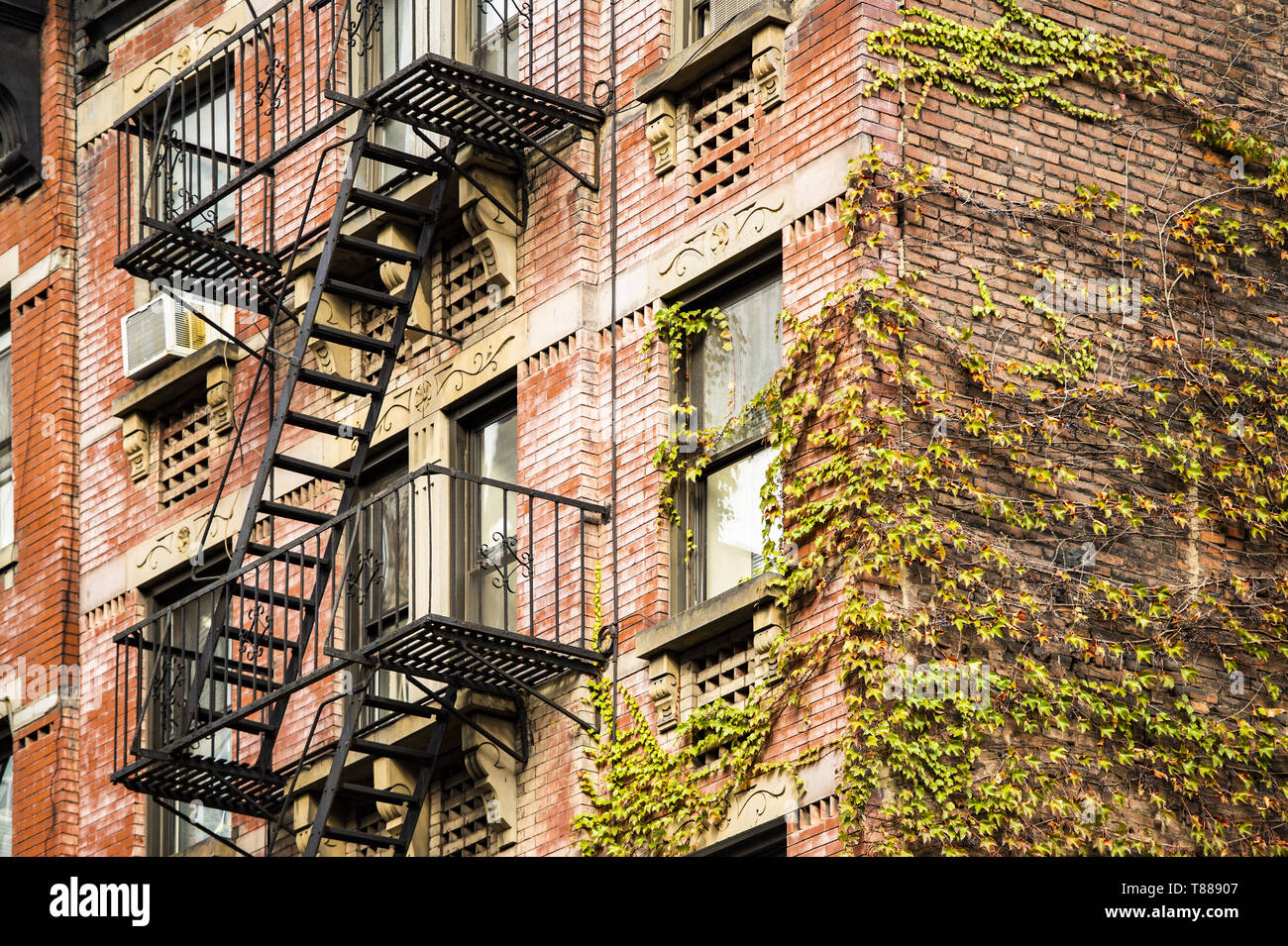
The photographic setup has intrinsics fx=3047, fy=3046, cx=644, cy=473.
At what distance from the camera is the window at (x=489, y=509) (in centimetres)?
2081

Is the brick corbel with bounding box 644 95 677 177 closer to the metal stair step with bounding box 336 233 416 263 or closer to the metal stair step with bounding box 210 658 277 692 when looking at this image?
the metal stair step with bounding box 336 233 416 263

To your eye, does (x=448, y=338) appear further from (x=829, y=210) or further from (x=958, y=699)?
(x=958, y=699)

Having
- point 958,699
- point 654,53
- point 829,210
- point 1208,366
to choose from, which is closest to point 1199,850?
point 958,699

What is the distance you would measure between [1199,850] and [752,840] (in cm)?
268

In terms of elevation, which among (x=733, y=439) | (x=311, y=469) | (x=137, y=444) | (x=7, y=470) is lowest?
(x=733, y=439)

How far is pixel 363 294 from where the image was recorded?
71.0 ft

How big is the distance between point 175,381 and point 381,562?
4755 millimetres

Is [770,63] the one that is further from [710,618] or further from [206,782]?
[206,782]

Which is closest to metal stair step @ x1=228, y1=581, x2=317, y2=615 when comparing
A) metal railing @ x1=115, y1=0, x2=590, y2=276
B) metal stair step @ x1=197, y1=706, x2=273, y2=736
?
metal stair step @ x1=197, y1=706, x2=273, y2=736

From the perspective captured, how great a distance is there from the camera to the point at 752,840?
18.5 metres

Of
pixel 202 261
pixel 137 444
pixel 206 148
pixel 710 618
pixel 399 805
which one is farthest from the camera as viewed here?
pixel 206 148

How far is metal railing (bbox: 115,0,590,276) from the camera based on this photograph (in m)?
21.6

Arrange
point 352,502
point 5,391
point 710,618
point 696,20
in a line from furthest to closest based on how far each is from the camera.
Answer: point 5,391 < point 352,502 < point 696,20 < point 710,618

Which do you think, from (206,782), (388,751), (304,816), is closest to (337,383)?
(388,751)
